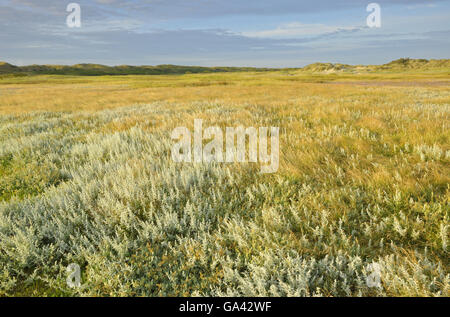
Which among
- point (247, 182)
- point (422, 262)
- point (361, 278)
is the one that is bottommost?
point (361, 278)

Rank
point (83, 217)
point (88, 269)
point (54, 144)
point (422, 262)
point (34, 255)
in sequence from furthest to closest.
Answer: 1. point (54, 144)
2. point (83, 217)
3. point (34, 255)
4. point (88, 269)
5. point (422, 262)

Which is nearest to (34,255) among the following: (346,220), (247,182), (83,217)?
(83,217)

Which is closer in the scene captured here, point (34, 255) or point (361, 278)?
point (361, 278)

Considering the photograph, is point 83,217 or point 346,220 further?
point 83,217

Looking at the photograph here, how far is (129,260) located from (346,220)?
211 cm

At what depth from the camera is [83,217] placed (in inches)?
111

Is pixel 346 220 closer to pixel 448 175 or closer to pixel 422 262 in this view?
pixel 422 262

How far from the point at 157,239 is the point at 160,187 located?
1.06 m

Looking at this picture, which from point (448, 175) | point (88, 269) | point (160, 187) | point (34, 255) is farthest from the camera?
point (160, 187)
